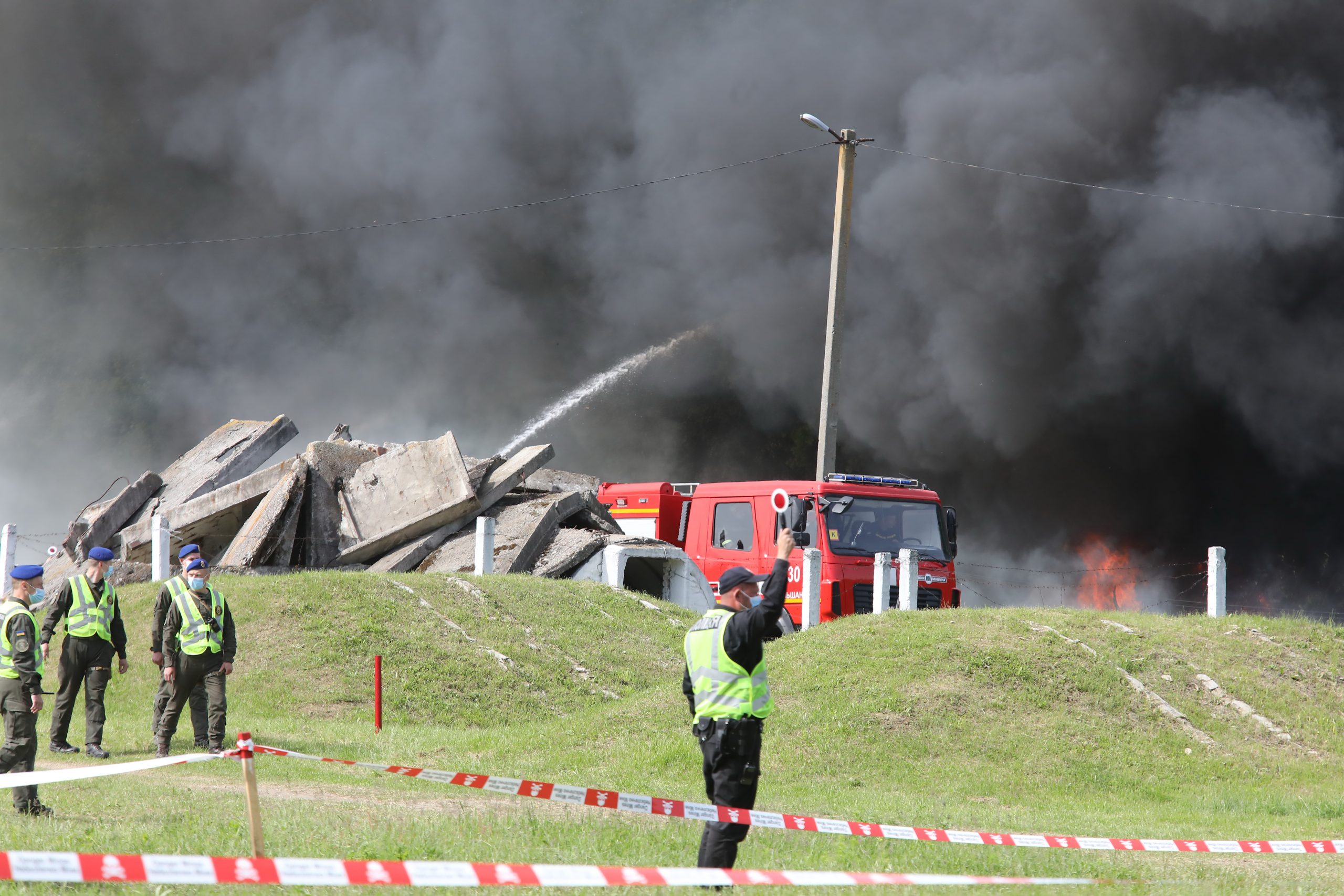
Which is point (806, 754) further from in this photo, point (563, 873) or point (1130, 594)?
point (1130, 594)

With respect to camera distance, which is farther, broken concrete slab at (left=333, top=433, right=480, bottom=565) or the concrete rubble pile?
broken concrete slab at (left=333, top=433, right=480, bottom=565)

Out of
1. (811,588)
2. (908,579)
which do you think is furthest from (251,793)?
(908,579)

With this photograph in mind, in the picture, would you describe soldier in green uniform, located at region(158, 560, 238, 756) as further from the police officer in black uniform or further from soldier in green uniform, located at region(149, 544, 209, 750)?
the police officer in black uniform

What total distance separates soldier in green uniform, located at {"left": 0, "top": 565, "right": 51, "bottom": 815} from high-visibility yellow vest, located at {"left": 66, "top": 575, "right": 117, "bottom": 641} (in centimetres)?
232

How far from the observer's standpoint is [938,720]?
10500 millimetres

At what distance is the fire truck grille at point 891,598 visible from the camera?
14.3 metres

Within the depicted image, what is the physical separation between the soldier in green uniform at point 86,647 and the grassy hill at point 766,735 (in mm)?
449

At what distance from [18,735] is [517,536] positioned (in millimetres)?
10197

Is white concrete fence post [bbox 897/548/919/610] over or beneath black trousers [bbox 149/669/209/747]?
over

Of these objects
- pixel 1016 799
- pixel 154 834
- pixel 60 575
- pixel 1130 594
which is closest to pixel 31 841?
pixel 154 834

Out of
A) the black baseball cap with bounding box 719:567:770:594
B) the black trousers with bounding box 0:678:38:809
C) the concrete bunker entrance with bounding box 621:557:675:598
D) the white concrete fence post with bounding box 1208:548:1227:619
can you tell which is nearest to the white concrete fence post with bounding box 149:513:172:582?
the concrete bunker entrance with bounding box 621:557:675:598

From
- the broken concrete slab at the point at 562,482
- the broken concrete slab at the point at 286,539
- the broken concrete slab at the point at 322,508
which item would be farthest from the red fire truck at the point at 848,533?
the broken concrete slab at the point at 286,539

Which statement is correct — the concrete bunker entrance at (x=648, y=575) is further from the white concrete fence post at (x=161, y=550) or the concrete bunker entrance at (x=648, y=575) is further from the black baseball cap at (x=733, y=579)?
the black baseball cap at (x=733, y=579)

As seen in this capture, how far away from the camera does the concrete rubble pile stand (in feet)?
54.4
